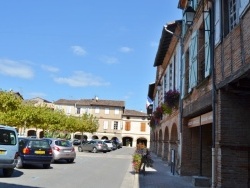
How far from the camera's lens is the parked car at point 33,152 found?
55.5ft

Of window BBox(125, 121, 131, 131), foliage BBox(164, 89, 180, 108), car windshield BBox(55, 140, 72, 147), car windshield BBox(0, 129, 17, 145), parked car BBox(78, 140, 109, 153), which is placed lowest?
parked car BBox(78, 140, 109, 153)

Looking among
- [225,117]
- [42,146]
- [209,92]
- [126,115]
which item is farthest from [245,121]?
[126,115]

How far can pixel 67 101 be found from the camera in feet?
287

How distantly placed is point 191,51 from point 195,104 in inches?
106

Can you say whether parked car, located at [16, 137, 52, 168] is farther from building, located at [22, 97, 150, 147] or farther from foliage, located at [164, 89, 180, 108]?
building, located at [22, 97, 150, 147]

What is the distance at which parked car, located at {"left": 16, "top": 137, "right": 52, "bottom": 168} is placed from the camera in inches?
666

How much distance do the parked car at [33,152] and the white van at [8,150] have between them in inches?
133

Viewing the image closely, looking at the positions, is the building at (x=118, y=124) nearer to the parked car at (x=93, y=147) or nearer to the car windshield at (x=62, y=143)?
the parked car at (x=93, y=147)

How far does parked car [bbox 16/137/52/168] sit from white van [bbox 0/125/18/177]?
3.38 m

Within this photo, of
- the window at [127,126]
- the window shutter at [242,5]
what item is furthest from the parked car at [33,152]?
the window at [127,126]

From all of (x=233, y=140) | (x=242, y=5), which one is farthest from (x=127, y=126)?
(x=242, y=5)

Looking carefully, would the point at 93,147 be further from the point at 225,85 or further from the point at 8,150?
the point at 225,85

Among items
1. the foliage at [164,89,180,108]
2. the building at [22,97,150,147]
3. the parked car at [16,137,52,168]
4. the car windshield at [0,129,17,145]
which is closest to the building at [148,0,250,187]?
the foliage at [164,89,180,108]

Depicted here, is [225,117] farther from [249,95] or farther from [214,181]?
[214,181]
